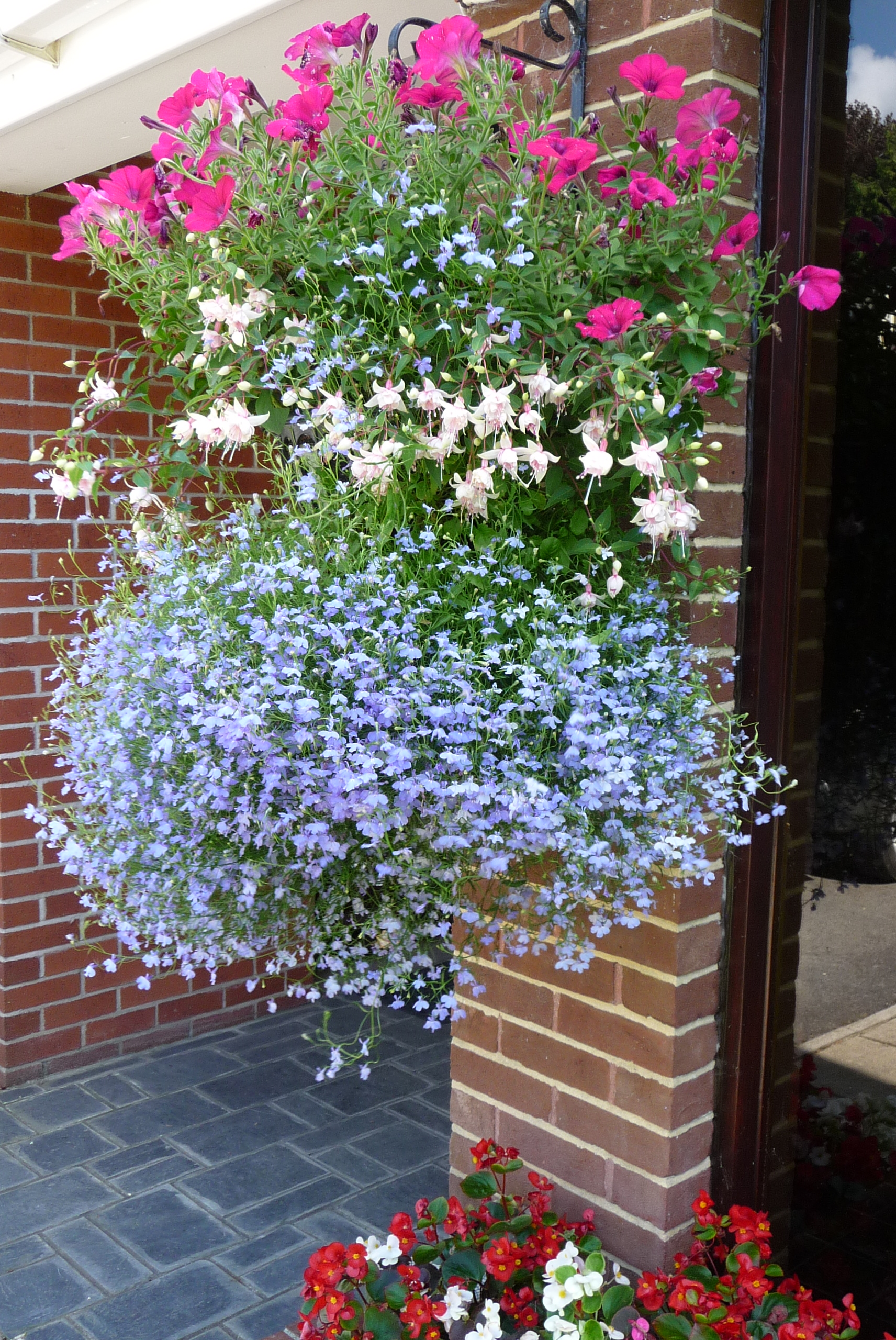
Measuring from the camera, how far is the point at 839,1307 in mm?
2014

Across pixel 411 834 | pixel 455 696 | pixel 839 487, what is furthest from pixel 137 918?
pixel 839 487

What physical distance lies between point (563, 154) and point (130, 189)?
0.67 m

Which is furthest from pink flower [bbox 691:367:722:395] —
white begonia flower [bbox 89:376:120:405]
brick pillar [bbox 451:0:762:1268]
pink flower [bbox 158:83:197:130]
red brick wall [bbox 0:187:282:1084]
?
red brick wall [bbox 0:187:282:1084]

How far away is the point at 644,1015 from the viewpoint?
6.26ft

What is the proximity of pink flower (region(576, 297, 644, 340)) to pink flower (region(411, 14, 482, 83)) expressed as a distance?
397mm

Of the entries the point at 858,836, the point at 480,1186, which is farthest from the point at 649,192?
the point at 480,1186

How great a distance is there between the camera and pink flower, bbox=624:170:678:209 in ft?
4.50

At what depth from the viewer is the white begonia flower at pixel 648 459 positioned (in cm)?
133

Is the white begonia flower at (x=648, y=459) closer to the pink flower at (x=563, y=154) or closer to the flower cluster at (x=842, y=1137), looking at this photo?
the pink flower at (x=563, y=154)

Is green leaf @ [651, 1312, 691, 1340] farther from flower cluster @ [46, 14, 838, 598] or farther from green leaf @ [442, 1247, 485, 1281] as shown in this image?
flower cluster @ [46, 14, 838, 598]

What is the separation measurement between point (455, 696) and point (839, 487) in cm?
89

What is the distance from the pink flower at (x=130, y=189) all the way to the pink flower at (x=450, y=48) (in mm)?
458

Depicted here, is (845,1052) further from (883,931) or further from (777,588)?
(777,588)

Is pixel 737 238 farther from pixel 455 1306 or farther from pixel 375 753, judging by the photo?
pixel 455 1306
